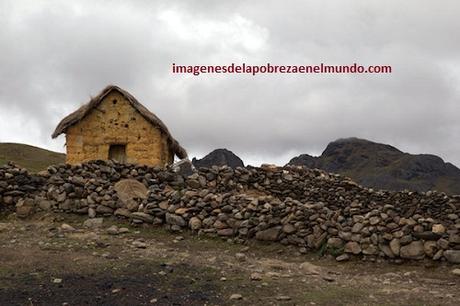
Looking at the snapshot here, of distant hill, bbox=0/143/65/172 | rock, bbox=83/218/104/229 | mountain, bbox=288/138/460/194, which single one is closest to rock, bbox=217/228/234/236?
rock, bbox=83/218/104/229

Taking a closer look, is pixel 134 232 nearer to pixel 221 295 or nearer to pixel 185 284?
pixel 185 284

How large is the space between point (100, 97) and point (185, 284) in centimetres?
1400

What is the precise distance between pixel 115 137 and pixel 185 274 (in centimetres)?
1297

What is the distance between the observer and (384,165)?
110375 mm

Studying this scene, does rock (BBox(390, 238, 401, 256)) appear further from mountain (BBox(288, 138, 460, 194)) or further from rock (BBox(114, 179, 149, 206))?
mountain (BBox(288, 138, 460, 194))

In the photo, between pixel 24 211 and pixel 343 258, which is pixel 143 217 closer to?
pixel 24 211

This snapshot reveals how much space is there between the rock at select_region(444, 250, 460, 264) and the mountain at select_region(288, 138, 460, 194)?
8043 cm

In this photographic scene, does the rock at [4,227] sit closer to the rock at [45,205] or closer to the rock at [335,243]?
the rock at [45,205]

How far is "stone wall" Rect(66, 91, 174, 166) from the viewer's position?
20422 mm

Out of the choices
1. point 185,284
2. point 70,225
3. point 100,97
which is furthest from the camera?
point 100,97

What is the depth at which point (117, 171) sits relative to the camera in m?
15.3

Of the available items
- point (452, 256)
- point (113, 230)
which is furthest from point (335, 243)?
point (113, 230)

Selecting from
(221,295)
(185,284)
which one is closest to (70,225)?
(185,284)

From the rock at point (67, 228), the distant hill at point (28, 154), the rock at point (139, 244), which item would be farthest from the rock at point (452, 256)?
the distant hill at point (28, 154)
